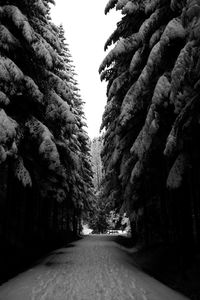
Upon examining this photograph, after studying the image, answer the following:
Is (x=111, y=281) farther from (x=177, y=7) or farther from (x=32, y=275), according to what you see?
(x=177, y=7)

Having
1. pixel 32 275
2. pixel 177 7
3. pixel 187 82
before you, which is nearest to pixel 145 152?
pixel 187 82

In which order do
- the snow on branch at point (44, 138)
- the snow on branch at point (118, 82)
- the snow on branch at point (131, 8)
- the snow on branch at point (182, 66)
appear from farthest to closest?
1. the snow on branch at point (118, 82)
2. the snow on branch at point (44, 138)
3. the snow on branch at point (131, 8)
4. the snow on branch at point (182, 66)

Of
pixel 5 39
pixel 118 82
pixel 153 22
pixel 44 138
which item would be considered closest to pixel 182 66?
pixel 153 22

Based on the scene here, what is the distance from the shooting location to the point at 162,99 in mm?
9539

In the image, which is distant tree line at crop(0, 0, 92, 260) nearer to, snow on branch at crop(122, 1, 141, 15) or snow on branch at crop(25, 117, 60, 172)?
snow on branch at crop(25, 117, 60, 172)

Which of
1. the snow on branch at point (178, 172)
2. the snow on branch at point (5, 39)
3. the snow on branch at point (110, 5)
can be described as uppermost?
the snow on branch at point (110, 5)

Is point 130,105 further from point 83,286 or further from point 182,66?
point 83,286

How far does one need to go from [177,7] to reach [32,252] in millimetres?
11231

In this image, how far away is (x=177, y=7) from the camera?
32.4ft

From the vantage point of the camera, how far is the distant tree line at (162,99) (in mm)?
7555

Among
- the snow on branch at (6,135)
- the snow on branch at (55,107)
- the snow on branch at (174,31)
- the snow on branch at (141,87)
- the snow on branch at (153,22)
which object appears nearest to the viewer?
the snow on branch at (174,31)

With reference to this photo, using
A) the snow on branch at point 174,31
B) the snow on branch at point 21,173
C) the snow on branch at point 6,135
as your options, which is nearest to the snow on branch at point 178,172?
the snow on branch at point 174,31

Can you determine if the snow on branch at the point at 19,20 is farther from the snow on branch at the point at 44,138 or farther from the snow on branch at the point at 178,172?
the snow on branch at the point at 178,172

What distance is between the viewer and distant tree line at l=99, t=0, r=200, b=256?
24.8 ft
